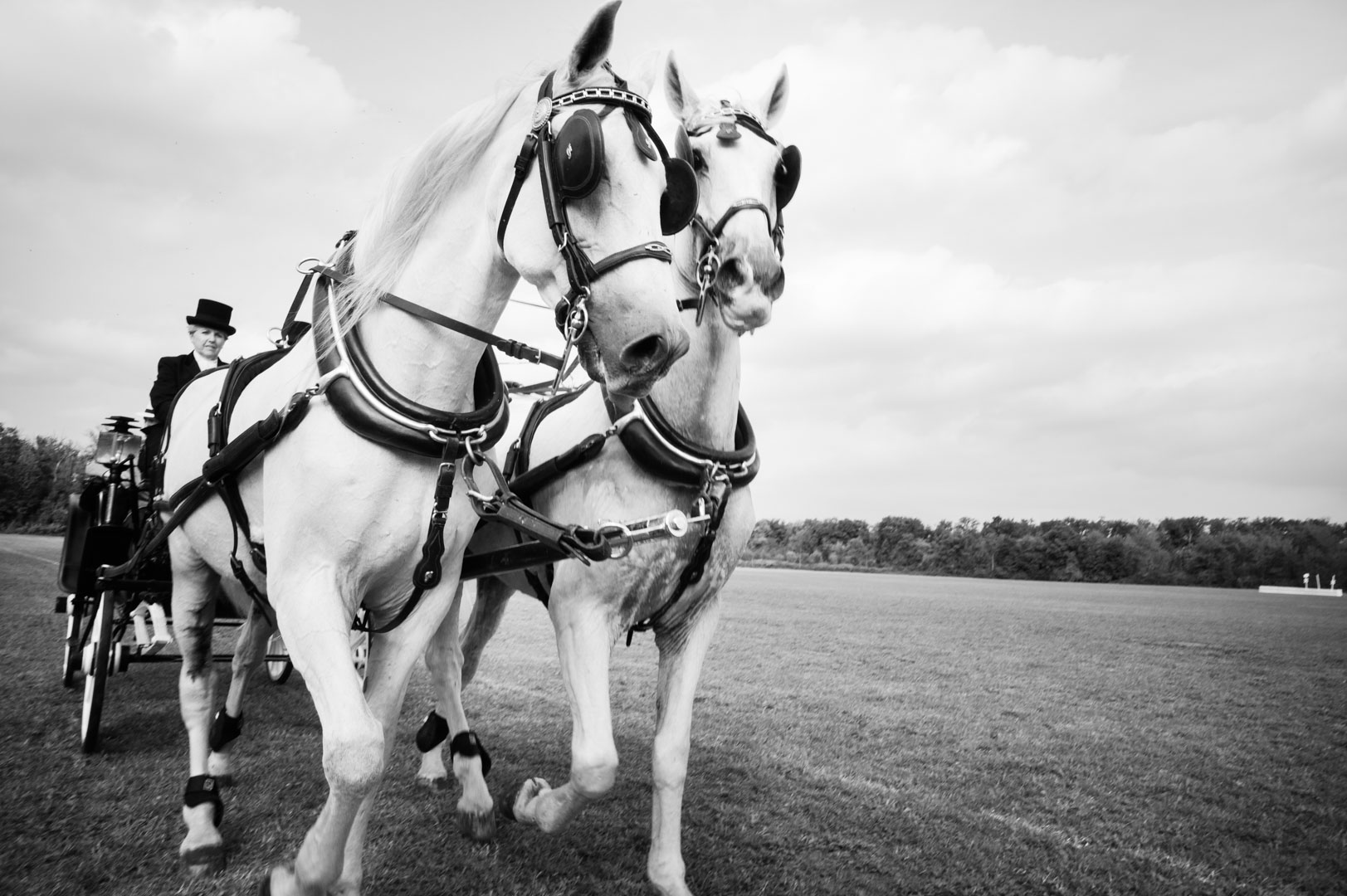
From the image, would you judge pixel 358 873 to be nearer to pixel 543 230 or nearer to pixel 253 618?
pixel 253 618

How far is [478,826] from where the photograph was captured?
3949 mm

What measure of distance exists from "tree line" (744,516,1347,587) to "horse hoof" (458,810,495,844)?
66.1 meters

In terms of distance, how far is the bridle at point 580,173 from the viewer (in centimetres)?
225

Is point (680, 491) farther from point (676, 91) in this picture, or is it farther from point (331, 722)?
point (676, 91)

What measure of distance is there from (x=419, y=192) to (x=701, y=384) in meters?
1.36

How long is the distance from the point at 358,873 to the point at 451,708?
1.53m

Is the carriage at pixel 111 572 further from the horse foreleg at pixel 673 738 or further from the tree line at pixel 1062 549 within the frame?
the tree line at pixel 1062 549

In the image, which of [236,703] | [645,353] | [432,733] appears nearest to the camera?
[645,353]

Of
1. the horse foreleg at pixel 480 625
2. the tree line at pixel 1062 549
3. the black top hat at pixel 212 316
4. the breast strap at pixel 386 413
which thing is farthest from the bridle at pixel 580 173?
the tree line at pixel 1062 549

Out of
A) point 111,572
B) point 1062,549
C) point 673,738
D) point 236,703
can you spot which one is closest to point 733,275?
point 673,738

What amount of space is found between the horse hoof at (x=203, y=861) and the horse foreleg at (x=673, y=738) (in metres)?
1.93

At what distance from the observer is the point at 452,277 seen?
2.68 meters

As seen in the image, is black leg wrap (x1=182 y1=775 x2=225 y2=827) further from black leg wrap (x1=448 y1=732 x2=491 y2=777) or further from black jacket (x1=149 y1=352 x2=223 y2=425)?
black jacket (x1=149 y1=352 x2=223 y2=425)

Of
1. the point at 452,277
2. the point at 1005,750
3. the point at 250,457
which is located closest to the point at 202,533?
the point at 250,457
